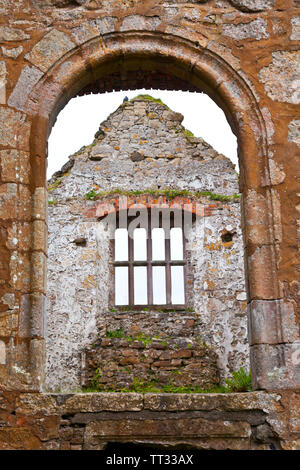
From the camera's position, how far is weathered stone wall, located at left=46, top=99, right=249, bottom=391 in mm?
9297

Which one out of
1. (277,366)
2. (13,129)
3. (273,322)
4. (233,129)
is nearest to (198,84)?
(233,129)

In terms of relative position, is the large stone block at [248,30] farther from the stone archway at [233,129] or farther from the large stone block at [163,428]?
the large stone block at [163,428]

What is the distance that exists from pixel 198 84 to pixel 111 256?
17.5 ft

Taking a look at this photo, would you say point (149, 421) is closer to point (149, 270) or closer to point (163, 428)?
point (163, 428)

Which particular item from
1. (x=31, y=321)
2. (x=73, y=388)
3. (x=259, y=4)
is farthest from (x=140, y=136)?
(x=31, y=321)

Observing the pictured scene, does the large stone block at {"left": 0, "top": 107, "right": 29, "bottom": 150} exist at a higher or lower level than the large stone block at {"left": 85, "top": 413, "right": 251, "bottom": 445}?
higher

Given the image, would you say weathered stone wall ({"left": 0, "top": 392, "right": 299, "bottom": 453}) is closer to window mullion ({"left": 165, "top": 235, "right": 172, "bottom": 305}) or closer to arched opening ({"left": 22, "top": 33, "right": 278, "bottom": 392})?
arched opening ({"left": 22, "top": 33, "right": 278, "bottom": 392})

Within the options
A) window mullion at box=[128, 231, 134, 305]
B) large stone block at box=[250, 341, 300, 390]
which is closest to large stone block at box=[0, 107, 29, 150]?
large stone block at box=[250, 341, 300, 390]

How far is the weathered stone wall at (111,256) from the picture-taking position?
9297 millimetres

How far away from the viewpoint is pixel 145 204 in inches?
388

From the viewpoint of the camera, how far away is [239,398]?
405cm

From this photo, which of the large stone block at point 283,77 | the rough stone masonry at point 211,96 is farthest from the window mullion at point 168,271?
the large stone block at point 283,77

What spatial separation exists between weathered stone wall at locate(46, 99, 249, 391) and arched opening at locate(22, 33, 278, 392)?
507cm

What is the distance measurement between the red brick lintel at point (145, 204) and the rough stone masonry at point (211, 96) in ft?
15.5
